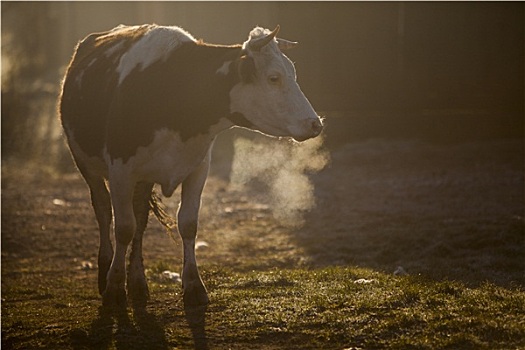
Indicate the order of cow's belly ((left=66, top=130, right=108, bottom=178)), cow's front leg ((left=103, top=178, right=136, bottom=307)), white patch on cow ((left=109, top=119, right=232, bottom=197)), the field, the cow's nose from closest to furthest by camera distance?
the field
the cow's nose
white patch on cow ((left=109, top=119, right=232, bottom=197))
cow's front leg ((left=103, top=178, right=136, bottom=307))
cow's belly ((left=66, top=130, right=108, bottom=178))

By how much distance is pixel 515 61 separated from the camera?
69.4 feet

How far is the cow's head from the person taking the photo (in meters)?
7.27

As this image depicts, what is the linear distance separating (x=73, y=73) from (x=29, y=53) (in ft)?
89.4

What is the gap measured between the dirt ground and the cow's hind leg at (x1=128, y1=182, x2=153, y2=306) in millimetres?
2062

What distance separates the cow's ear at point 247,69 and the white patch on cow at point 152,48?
0.85 m

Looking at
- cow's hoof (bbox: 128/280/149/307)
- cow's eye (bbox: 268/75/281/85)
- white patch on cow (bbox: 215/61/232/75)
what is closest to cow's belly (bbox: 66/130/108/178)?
cow's hoof (bbox: 128/280/149/307)

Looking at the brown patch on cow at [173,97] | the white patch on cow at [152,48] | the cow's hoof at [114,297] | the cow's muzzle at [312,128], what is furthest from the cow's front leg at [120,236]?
the cow's muzzle at [312,128]

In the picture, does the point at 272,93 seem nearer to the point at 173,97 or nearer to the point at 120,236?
the point at 173,97

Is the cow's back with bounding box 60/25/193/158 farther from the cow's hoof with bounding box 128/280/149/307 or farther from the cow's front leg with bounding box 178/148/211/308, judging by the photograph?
the cow's hoof with bounding box 128/280/149/307

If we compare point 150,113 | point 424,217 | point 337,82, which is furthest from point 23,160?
point 150,113

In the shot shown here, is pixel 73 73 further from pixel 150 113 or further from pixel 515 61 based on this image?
pixel 515 61

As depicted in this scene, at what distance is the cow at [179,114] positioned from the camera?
737 cm

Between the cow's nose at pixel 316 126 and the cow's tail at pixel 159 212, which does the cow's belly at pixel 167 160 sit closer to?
the cow's nose at pixel 316 126

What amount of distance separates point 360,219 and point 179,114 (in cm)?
597
